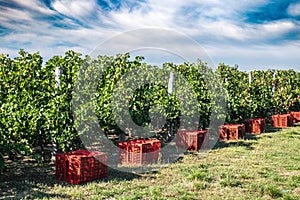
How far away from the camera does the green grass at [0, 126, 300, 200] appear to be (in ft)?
19.1

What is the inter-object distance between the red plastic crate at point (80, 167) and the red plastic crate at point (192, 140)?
162 inches

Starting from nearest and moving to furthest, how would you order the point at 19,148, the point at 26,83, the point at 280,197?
the point at 280,197 < the point at 19,148 < the point at 26,83

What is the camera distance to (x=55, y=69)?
8.09 metres

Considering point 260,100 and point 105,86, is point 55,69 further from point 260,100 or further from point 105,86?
point 260,100

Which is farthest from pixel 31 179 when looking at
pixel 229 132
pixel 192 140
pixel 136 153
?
pixel 229 132

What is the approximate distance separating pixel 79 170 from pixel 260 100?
41.9 ft

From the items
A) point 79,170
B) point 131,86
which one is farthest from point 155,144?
point 79,170

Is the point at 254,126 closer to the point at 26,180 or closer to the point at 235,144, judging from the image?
the point at 235,144

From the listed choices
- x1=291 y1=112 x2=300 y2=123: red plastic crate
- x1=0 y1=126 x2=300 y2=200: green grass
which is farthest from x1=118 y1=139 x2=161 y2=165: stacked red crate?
x1=291 y1=112 x2=300 y2=123: red plastic crate

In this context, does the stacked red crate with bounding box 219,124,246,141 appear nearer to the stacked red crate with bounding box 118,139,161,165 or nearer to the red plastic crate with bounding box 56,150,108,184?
the stacked red crate with bounding box 118,139,161,165

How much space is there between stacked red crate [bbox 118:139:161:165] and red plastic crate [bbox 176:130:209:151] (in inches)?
85.6

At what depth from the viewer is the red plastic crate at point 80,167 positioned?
6633 mm

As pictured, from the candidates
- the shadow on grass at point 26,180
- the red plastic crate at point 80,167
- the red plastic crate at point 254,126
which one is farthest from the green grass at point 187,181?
the red plastic crate at point 254,126

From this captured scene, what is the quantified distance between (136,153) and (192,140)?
8.94 feet
